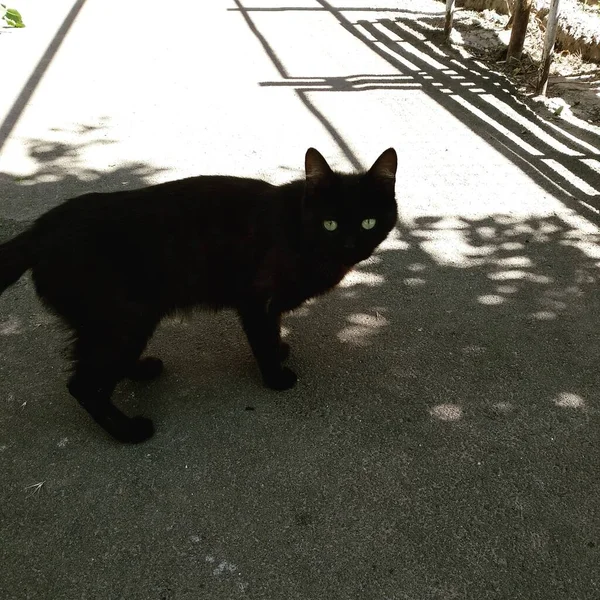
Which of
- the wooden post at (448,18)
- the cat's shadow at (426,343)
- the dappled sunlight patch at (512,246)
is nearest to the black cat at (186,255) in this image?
the cat's shadow at (426,343)

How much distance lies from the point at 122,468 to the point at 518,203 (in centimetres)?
335

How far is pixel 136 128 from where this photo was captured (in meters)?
5.55

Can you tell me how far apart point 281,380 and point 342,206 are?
0.88m

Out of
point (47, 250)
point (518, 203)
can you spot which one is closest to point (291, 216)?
point (47, 250)

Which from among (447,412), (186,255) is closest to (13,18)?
(186,255)

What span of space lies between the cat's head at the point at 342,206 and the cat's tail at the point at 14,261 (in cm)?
114

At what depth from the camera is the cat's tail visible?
8.07ft

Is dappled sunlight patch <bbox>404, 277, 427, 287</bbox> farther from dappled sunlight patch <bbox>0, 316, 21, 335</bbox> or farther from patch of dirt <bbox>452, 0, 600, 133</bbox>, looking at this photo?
patch of dirt <bbox>452, 0, 600, 133</bbox>

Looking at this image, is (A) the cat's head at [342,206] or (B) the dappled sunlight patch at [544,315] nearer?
(A) the cat's head at [342,206]

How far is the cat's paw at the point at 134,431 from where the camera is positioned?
2.70 metres

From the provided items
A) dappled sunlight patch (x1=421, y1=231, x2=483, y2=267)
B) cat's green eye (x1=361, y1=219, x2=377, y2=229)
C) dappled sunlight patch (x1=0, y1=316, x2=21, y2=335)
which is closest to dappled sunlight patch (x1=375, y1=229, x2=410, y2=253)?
dappled sunlight patch (x1=421, y1=231, x2=483, y2=267)

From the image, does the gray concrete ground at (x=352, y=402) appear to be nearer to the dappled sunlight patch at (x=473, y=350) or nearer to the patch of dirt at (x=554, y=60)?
the dappled sunlight patch at (x=473, y=350)

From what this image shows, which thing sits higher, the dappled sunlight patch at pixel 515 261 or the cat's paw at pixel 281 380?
the dappled sunlight patch at pixel 515 261

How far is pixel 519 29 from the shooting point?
21.6 feet
